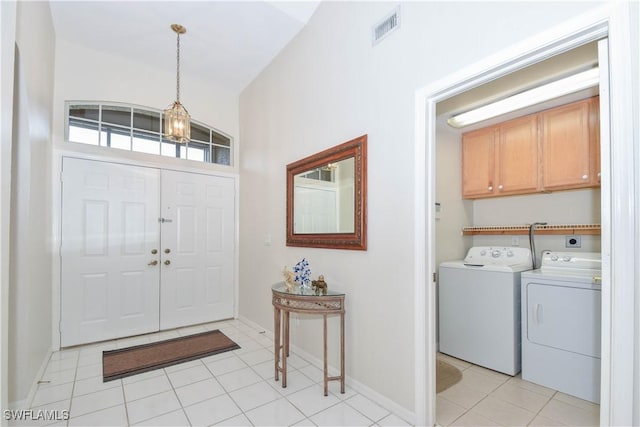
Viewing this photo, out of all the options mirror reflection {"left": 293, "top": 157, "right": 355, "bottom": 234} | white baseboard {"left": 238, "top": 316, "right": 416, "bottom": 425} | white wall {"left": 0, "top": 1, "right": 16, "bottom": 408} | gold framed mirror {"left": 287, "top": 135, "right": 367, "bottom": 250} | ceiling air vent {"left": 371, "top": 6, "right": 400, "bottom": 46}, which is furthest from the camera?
mirror reflection {"left": 293, "top": 157, "right": 355, "bottom": 234}

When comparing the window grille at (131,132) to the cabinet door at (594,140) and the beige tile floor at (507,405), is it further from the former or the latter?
the cabinet door at (594,140)

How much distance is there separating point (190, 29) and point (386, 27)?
2.15m

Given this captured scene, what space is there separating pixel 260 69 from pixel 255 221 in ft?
6.45

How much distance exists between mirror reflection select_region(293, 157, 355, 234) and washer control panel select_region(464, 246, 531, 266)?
1568mm

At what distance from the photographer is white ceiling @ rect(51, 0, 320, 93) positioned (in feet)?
9.36

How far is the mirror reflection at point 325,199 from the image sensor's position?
8.32ft

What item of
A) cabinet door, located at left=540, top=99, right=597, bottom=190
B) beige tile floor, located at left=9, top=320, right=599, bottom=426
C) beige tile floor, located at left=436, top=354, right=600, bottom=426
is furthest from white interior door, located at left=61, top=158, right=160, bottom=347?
cabinet door, located at left=540, top=99, right=597, bottom=190

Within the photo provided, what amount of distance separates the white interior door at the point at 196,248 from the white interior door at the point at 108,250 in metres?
0.13

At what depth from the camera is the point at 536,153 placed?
119 inches

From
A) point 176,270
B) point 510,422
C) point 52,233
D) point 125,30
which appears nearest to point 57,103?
point 125,30

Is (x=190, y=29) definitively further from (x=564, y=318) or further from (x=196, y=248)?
(x=564, y=318)

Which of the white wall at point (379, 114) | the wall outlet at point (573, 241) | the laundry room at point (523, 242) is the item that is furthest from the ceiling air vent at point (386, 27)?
the wall outlet at point (573, 241)

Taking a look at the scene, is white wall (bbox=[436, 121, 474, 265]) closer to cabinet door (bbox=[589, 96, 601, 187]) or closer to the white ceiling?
cabinet door (bbox=[589, 96, 601, 187])

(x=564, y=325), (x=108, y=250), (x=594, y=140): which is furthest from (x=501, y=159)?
(x=108, y=250)
